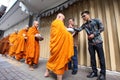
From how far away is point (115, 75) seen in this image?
3.21 meters

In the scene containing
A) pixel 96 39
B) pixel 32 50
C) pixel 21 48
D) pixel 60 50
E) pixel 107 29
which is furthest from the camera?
pixel 21 48

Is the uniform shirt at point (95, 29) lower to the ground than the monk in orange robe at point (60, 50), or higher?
higher

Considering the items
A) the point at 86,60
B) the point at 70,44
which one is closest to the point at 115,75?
the point at 86,60

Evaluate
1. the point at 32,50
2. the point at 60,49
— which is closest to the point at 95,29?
the point at 60,49

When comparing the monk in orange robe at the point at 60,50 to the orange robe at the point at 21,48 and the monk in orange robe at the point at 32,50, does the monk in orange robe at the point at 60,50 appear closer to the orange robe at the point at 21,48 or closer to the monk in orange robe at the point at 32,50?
the monk in orange robe at the point at 32,50

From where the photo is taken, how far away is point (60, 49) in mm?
2736

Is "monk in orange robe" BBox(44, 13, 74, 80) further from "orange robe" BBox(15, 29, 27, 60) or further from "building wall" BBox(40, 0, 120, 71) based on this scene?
"orange robe" BBox(15, 29, 27, 60)

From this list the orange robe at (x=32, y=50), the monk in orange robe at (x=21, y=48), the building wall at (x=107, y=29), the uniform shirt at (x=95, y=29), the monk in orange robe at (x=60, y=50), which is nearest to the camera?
the monk in orange robe at (x=60, y=50)

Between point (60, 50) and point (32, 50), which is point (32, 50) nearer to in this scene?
point (32, 50)

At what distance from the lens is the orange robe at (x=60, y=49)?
8.84 feet

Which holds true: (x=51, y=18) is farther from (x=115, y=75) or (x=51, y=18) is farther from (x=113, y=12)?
(x=115, y=75)

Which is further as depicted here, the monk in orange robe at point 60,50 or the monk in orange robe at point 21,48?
the monk in orange robe at point 21,48

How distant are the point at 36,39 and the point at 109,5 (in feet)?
7.22

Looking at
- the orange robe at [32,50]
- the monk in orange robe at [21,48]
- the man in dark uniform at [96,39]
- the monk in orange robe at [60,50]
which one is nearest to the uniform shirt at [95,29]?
the man in dark uniform at [96,39]
